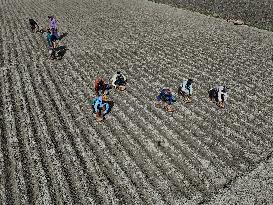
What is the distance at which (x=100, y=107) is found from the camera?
13.1 m

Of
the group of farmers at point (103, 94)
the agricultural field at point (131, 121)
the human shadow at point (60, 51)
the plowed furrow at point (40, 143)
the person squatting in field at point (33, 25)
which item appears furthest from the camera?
the person squatting in field at point (33, 25)

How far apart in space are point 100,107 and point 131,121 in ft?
4.80

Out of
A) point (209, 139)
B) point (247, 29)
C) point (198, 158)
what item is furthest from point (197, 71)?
point (247, 29)

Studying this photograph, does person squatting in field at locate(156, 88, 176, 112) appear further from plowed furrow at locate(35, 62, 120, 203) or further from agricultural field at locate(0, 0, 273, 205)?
plowed furrow at locate(35, 62, 120, 203)

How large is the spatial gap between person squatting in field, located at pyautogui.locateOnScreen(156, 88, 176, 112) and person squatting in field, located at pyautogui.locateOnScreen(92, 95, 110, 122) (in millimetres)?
2411

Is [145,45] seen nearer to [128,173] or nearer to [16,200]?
[128,173]

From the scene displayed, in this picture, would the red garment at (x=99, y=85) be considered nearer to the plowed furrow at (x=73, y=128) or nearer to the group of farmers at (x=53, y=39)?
the plowed furrow at (x=73, y=128)

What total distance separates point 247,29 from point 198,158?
62.4 ft

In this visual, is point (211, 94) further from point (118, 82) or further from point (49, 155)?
point (49, 155)

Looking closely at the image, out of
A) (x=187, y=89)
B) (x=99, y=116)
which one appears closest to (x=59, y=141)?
(x=99, y=116)

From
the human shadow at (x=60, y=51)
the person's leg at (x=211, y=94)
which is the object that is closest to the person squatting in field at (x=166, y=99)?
the person's leg at (x=211, y=94)

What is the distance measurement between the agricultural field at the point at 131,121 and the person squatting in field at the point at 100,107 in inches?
11.7

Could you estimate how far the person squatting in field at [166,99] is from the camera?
1400cm

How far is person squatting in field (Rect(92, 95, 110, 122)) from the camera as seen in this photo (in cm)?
1296
